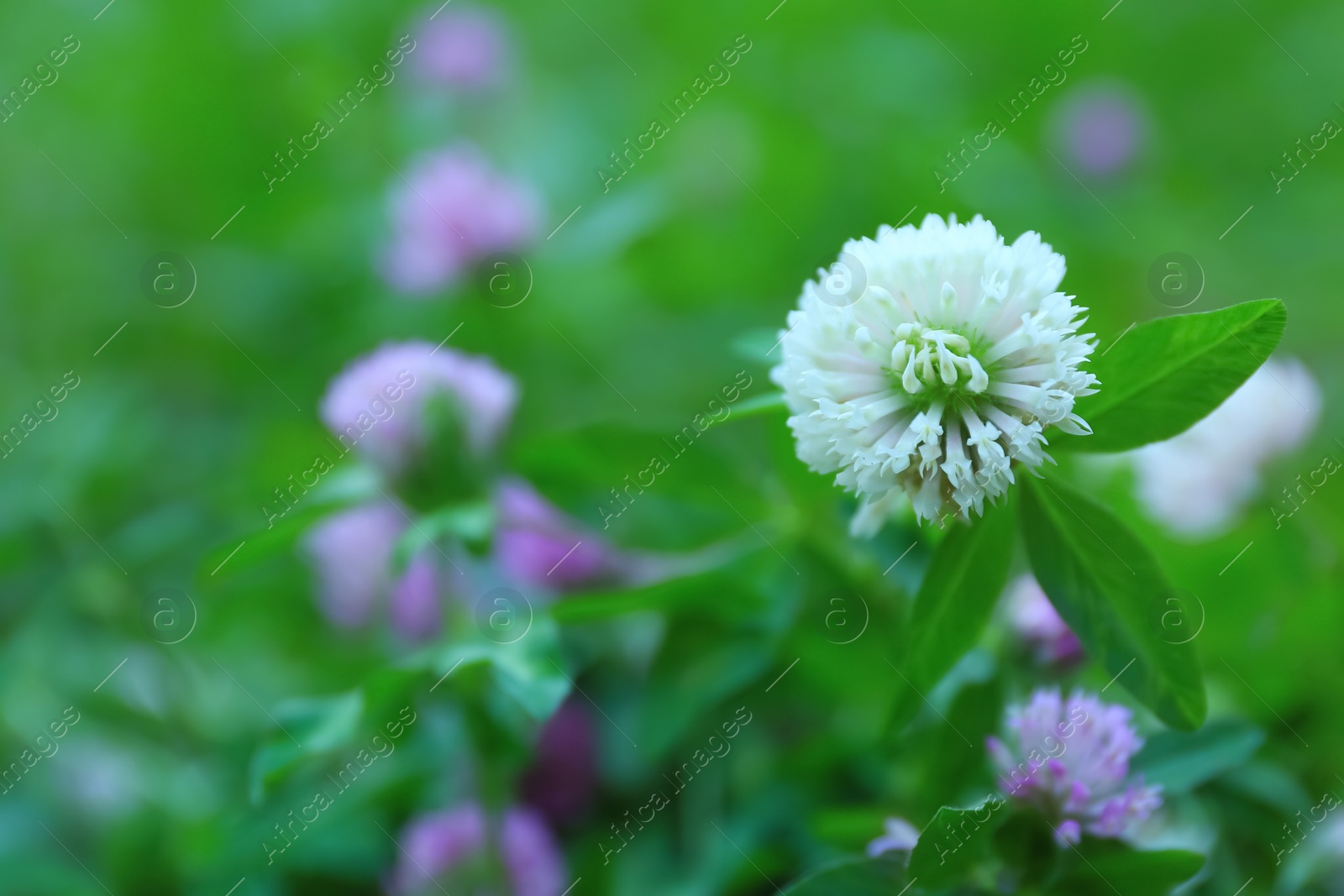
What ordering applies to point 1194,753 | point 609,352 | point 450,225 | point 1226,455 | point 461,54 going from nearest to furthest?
point 1194,753 < point 1226,455 < point 450,225 < point 609,352 < point 461,54

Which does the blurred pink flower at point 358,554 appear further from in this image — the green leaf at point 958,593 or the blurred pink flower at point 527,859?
the green leaf at point 958,593

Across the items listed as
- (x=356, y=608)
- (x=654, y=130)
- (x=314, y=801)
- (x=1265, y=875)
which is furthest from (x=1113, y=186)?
(x=314, y=801)

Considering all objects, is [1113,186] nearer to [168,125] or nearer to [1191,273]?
[1191,273]

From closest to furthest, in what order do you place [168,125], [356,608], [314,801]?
[314,801]
[356,608]
[168,125]

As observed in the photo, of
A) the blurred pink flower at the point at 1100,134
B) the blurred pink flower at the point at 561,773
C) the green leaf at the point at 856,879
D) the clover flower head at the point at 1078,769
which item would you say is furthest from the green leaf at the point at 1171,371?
the blurred pink flower at the point at 1100,134

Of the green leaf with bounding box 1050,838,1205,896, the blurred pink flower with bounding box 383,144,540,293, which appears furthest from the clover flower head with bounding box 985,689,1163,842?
the blurred pink flower with bounding box 383,144,540,293

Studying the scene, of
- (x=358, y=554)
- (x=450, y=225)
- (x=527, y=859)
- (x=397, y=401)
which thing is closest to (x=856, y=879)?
(x=527, y=859)

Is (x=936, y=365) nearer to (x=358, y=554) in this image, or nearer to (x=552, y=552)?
(x=552, y=552)
